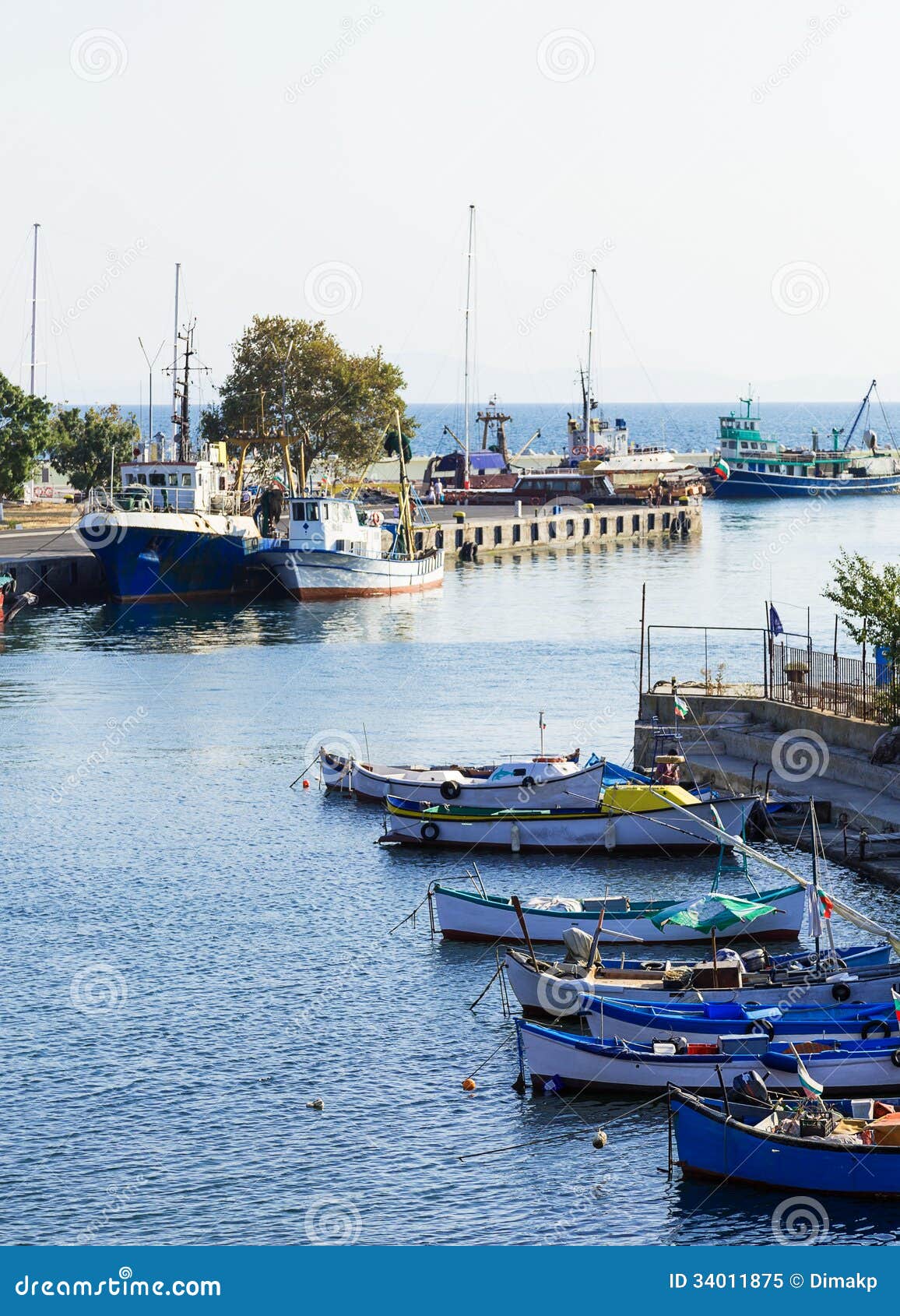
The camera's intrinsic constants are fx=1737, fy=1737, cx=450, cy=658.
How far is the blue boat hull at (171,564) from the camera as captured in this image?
90750 mm

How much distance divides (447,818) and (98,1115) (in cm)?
1794

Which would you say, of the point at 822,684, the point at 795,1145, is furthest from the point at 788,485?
the point at 795,1145

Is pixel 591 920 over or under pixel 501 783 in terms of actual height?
under

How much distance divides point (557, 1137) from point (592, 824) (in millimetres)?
17074

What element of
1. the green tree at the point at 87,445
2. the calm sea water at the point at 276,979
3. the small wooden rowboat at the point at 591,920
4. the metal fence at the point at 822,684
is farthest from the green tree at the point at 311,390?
the small wooden rowboat at the point at 591,920

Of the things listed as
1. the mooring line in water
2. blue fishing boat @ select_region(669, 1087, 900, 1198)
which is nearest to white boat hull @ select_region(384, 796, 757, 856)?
the mooring line in water

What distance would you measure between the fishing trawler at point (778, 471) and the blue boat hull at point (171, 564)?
82.9 m

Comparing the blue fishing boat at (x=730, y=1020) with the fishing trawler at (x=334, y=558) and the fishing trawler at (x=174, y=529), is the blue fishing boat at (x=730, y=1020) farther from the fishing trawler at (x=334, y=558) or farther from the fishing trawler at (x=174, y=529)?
the fishing trawler at (x=334, y=558)

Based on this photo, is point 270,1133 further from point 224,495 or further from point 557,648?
point 224,495

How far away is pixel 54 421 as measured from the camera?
12581 cm

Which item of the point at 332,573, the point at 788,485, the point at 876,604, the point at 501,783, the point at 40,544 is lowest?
the point at 501,783

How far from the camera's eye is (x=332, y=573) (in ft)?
316

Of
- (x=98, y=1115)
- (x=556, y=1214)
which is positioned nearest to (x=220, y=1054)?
(x=98, y=1115)

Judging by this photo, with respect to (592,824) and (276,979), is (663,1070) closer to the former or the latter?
(276,979)
